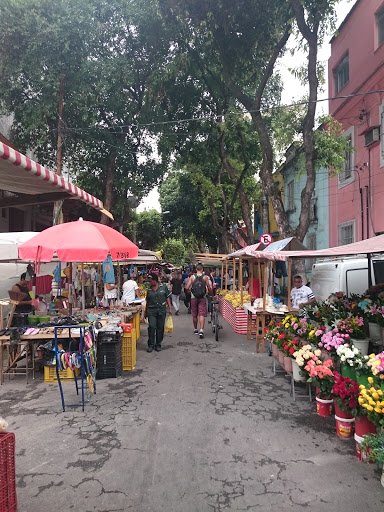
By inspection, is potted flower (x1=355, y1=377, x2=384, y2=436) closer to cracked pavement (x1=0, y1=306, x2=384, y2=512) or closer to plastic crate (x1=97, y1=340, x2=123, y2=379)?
cracked pavement (x1=0, y1=306, x2=384, y2=512)

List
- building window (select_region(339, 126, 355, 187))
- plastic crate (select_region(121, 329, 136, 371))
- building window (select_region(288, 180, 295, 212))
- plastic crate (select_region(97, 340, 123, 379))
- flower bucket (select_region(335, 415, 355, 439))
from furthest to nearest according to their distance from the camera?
1. building window (select_region(288, 180, 295, 212))
2. building window (select_region(339, 126, 355, 187))
3. plastic crate (select_region(121, 329, 136, 371))
4. plastic crate (select_region(97, 340, 123, 379))
5. flower bucket (select_region(335, 415, 355, 439))

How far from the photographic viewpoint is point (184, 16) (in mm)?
12078

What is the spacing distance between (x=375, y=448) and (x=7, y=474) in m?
2.94

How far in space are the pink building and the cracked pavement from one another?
807 cm

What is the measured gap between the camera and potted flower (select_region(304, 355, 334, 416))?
4375 millimetres

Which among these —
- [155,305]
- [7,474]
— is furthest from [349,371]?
[155,305]

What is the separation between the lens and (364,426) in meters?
3.79

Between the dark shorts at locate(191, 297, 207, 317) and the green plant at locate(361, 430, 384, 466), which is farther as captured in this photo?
the dark shorts at locate(191, 297, 207, 317)

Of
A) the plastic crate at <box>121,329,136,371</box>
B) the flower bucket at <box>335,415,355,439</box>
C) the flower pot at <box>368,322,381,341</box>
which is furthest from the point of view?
the plastic crate at <box>121,329,136,371</box>

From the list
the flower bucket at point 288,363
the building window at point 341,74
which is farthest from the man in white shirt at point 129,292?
the building window at point 341,74

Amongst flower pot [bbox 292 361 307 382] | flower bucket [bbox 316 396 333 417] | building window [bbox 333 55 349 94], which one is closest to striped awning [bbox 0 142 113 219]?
flower bucket [bbox 316 396 333 417]

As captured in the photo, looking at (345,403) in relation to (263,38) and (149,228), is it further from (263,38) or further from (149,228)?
(149,228)

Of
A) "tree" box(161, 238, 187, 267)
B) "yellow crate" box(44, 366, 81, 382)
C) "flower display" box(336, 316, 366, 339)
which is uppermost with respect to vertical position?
"tree" box(161, 238, 187, 267)

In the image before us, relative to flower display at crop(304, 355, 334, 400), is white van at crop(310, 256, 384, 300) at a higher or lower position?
higher
